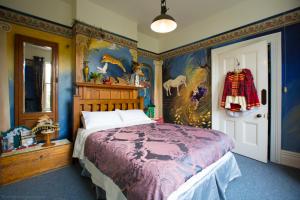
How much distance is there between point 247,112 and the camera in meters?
2.63

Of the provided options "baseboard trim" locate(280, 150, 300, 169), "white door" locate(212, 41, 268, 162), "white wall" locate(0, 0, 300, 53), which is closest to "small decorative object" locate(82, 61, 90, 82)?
"white wall" locate(0, 0, 300, 53)

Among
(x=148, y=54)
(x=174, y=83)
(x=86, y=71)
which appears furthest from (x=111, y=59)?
(x=174, y=83)

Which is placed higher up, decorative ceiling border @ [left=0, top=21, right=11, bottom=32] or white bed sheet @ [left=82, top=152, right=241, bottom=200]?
decorative ceiling border @ [left=0, top=21, right=11, bottom=32]

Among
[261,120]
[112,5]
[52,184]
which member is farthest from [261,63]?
[52,184]

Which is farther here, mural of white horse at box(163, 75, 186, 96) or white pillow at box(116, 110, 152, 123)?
mural of white horse at box(163, 75, 186, 96)

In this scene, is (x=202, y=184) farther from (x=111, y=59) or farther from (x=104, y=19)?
(x=104, y=19)

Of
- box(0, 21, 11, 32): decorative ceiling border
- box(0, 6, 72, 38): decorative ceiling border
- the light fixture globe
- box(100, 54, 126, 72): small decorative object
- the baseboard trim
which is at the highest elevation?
box(0, 6, 72, 38): decorative ceiling border

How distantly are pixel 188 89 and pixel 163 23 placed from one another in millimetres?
2101

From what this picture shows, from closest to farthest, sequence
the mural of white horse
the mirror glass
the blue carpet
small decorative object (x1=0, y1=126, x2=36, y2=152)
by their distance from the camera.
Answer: the blue carpet
small decorative object (x1=0, y1=126, x2=36, y2=152)
the mirror glass
the mural of white horse

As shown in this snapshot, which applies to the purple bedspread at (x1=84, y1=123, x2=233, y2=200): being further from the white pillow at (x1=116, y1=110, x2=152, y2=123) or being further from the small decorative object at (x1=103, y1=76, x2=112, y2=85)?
the small decorative object at (x1=103, y1=76, x2=112, y2=85)

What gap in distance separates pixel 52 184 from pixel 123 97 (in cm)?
193

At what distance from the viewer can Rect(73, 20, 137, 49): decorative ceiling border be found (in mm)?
2613

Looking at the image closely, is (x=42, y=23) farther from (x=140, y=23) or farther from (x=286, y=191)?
(x=286, y=191)

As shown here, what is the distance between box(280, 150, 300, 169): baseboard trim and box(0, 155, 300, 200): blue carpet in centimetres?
11
